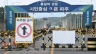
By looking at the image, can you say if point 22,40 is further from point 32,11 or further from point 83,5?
point 83,5

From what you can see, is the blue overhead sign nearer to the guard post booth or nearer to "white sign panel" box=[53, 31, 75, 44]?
the guard post booth

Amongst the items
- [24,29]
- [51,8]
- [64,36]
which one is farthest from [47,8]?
[24,29]

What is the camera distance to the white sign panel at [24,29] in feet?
57.0

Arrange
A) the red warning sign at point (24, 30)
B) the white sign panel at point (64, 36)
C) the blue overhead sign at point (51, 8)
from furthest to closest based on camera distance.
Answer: the blue overhead sign at point (51, 8)
the white sign panel at point (64, 36)
the red warning sign at point (24, 30)

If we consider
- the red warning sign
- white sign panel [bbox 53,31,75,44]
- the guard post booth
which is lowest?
white sign panel [bbox 53,31,75,44]

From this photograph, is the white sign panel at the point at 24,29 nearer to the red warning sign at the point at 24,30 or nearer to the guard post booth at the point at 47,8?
the red warning sign at the point at 24,30

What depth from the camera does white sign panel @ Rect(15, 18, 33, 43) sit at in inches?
683

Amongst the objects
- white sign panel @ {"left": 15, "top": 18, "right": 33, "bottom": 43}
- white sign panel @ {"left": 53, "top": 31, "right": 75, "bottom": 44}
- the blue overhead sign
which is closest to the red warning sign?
white sign panel @ {"left": 15, "top": 18, "right": 33, "bottom": 43}

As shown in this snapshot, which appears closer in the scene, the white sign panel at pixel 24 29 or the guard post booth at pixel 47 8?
the white sign panel at pixel 24 29

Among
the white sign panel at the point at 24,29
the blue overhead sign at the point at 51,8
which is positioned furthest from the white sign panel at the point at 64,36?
the blue overhead sign at the point at 51,8

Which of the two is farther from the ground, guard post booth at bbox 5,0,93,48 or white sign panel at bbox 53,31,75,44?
guard post booth at bbox 5,0,93,48

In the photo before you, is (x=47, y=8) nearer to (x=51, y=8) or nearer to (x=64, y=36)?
(x=51, y=8)

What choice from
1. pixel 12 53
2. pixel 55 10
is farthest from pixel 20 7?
pixel 12 53

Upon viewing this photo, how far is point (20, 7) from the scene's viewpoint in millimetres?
50094
